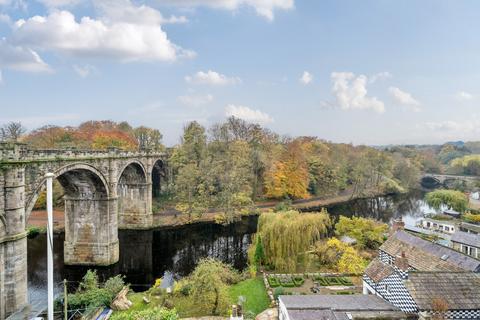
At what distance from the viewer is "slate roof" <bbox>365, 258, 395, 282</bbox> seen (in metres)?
16.6

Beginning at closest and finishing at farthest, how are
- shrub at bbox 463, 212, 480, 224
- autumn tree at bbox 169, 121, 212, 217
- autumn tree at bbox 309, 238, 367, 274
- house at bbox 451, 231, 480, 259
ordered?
autumn tree at bbox 309, 238, 367, 274
house at bbox 451, 231, 480, 259
shrub at bbox 463, 212, 480, 224
autumn tree at bbox 169, 121, 212, 217

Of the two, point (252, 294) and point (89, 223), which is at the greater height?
point (89, 223)

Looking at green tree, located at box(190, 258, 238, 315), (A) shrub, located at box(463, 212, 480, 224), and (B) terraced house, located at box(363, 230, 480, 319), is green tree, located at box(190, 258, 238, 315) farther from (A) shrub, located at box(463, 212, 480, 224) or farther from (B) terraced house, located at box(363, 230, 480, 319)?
(A) shrub, located at box(463, 212, 480, 224)

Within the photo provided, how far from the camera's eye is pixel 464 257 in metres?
20.3

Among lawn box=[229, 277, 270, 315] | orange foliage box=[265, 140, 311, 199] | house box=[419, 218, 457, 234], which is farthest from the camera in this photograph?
orange foliage box=[265, 140, 311, 199]

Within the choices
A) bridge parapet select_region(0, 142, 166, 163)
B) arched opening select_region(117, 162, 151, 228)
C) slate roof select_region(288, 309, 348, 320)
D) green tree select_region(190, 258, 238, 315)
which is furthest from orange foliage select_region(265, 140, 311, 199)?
slate roof select_region(288, 309, 348, 320)

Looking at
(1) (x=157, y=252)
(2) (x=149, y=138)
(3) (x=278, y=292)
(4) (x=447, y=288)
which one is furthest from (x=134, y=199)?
(4) (x=447, y=288)

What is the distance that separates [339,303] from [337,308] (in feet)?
2.70

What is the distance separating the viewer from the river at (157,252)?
26562 mm

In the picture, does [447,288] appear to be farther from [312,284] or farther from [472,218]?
[472,218]

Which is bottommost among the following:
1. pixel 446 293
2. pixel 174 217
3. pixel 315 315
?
pixel 174 217

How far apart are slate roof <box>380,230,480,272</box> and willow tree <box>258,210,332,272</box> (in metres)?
5.27

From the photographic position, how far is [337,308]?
14.8 m

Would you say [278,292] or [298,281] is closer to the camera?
[278,292]
